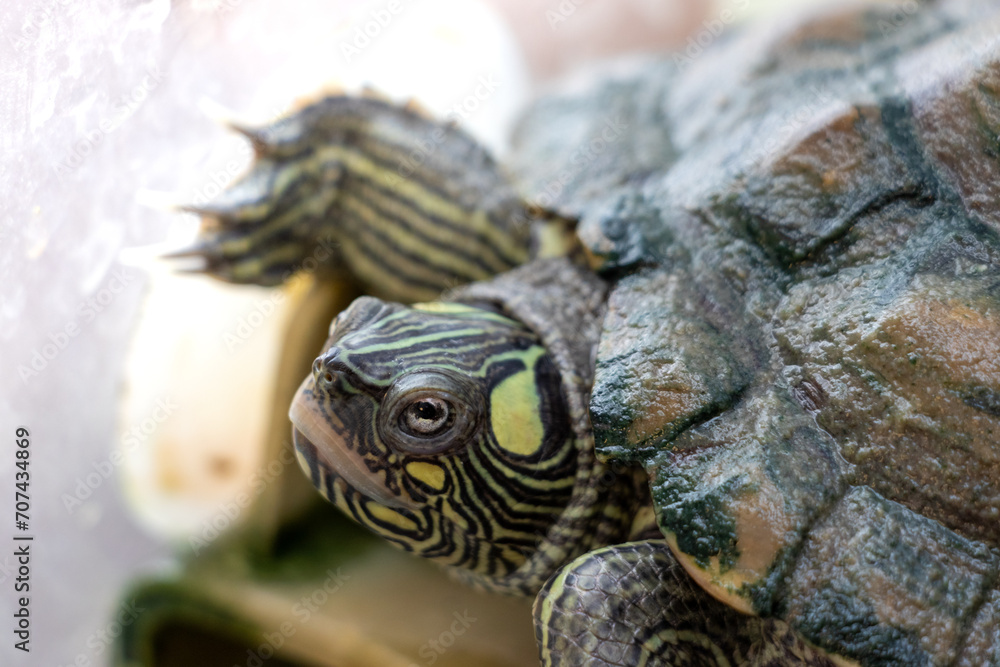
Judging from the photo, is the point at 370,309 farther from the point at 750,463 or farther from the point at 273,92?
the point at 273,92

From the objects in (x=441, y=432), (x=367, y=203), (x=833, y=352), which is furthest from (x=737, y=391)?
(x=367, y=203)
